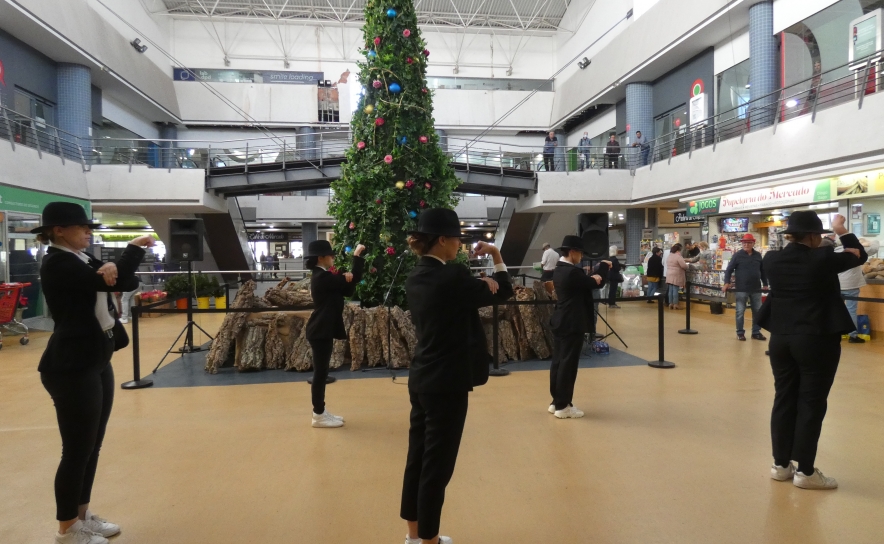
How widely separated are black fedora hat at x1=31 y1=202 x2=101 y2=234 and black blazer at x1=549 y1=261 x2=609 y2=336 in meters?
3.47

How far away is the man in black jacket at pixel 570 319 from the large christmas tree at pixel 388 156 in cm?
302

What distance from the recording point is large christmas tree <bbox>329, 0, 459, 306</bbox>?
24.0 ft

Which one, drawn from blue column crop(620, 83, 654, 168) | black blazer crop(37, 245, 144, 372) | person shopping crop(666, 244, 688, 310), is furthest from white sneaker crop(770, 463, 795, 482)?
blue column crop(620, 83, 654, 168)

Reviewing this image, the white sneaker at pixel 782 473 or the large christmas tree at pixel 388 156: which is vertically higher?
the large christmas tree at pixel 388 156

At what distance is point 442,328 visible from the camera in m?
2.40

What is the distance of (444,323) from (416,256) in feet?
16.4

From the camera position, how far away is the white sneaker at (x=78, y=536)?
102 inches

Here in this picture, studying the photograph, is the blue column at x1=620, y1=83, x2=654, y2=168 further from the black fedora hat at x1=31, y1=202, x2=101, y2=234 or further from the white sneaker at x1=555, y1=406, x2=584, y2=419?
the black fedora hat at x1=31, y1=202, x2=101, y2=234

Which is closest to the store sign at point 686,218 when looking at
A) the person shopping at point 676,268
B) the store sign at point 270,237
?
the person shopping at point 676,268

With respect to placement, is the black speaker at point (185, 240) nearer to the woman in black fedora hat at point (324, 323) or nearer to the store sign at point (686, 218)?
the woman in black fedora hat at point (324, 323)

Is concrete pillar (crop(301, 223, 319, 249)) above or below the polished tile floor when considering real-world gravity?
above

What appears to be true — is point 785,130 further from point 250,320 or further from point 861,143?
point 250,320

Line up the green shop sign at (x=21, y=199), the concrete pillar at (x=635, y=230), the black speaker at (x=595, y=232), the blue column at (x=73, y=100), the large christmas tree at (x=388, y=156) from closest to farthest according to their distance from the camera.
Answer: the black speaker at (x=595, y=232) → the large christmas tree at (x=388, y=156) → the green shop sign at (x=21, y=199) → the blue column at (x=73, y=100) → the concrete pillar at (x=635, y=230)

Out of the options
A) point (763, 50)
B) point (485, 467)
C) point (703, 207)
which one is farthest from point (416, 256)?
point (763, 50)
